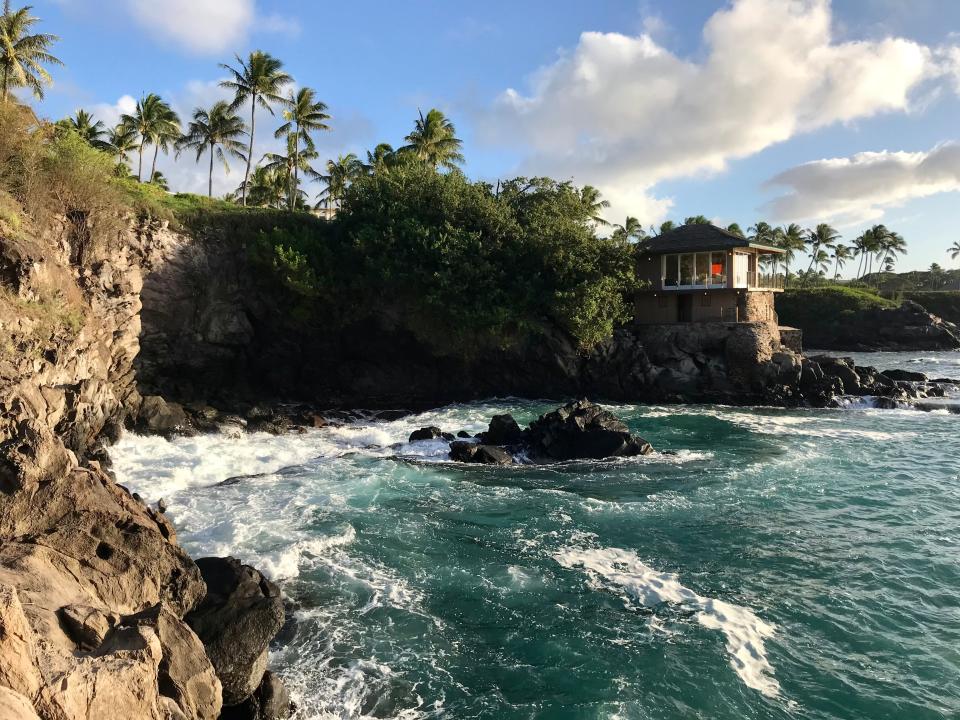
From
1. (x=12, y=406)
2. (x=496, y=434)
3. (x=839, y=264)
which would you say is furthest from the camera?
(x=839, y=264)

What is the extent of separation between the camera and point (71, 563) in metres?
7.38

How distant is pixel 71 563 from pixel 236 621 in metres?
2.14

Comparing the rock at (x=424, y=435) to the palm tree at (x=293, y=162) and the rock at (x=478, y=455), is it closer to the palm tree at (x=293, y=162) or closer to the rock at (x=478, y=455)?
the rock at (x=478, y=455)

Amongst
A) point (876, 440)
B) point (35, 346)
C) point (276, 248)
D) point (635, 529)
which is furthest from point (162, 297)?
point (876, 440)

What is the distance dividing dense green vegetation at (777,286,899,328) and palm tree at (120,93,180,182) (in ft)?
201

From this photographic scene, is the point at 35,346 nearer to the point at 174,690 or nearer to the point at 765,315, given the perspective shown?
the point at 174,690

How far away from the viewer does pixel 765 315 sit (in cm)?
3456

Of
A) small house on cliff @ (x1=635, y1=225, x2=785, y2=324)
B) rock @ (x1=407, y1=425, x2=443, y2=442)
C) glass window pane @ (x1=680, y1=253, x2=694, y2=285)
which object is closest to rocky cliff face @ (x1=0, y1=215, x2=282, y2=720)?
rock @ (x1=407, y1=425, x2=443, y2=442)

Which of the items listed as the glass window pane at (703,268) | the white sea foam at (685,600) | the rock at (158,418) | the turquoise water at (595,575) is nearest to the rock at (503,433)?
the turquoise water at (595,575)

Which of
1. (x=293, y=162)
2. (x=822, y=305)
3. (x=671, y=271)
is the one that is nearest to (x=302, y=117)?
(x=293, y=162)

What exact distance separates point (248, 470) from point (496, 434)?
801 cm

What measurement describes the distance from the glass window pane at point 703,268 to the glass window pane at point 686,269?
399 millimetres

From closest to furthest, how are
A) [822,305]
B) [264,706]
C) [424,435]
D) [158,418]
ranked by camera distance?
1. [264,706]
2. [158,418]
3. [424,435]
4. [822,305]

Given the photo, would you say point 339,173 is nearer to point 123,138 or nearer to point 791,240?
point 123,138
